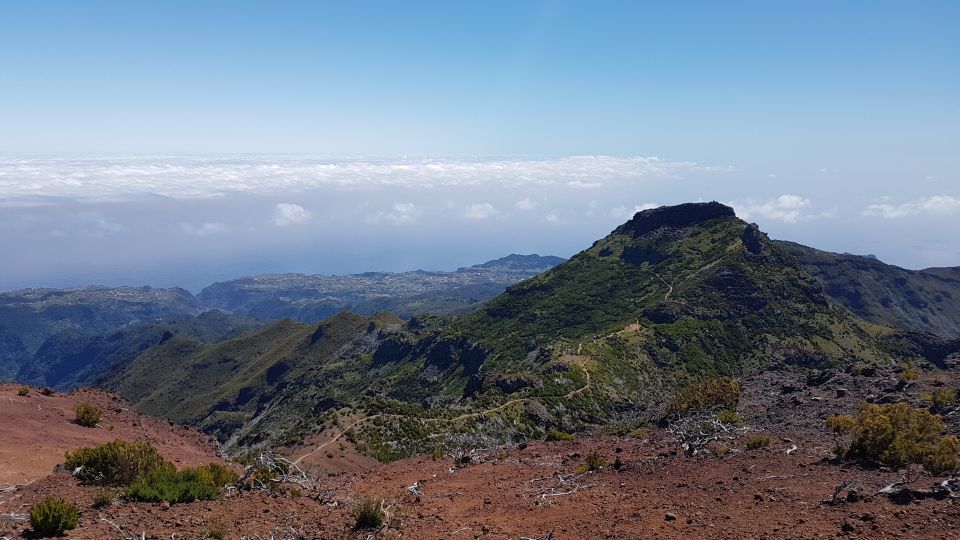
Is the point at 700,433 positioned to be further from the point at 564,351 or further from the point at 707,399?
the point at 564,351

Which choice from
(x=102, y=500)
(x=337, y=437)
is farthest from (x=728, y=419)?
(x=337, y=437)

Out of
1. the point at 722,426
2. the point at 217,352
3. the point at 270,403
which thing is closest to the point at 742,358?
the point at 722,426

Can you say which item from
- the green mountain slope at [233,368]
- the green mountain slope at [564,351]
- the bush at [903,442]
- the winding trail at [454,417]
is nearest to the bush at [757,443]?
the bush at [903,442]

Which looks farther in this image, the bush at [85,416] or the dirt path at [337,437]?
the dirt path at [337,437]

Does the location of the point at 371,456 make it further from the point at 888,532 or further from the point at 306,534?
the point at 888,532

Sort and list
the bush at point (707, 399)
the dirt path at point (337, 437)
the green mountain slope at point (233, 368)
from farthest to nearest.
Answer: the green mountain slope at point (233, 368), the dirt path at point (337, 437), the bush at point (707, 399)

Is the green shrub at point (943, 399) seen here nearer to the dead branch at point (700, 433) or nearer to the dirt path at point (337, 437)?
the dead branch at point (700, 433)

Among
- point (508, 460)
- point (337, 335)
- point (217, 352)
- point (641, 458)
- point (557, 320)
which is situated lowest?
point (217, 352)
